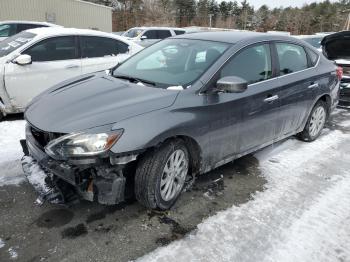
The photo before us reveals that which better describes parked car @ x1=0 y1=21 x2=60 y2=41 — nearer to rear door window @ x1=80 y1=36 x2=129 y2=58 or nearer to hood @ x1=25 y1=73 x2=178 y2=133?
rear door window @ x1=80 y1=36 x2=129 y2=58

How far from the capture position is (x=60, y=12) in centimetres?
2667

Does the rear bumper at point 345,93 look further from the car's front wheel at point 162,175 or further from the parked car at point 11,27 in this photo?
the parked car at point 11,27

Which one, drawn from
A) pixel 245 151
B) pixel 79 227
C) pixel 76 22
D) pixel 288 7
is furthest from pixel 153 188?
pixel 288 7

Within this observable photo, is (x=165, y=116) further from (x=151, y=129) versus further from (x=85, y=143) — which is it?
(x=85, y=143)

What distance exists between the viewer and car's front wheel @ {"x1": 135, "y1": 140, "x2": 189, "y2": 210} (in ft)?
10.00

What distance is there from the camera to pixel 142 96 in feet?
10.6

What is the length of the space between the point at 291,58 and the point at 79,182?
328cm

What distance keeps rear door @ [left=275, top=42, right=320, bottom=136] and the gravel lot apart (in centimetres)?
79

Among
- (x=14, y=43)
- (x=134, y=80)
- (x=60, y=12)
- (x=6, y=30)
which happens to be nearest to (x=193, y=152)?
(x=134, y=80)

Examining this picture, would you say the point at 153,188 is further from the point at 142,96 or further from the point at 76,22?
the point at 76,22

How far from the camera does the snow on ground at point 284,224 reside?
111 inches

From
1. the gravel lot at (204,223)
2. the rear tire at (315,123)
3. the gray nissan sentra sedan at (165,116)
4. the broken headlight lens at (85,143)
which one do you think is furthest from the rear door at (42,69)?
the rear tire at (315,123)

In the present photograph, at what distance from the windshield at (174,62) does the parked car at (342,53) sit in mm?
4482

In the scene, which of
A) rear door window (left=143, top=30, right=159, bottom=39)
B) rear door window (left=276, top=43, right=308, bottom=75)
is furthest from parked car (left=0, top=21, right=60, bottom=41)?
rear door window (left=276, top=43, right=308, bottom=75)
